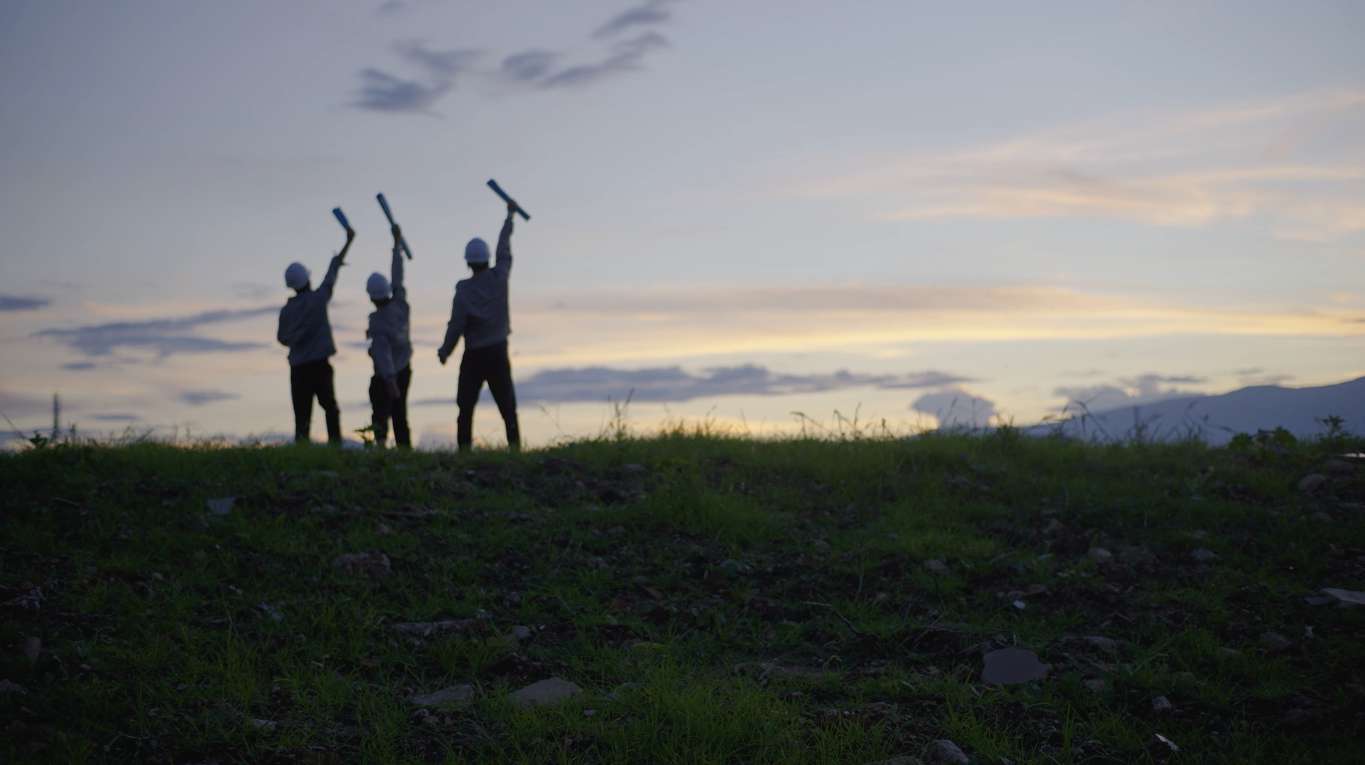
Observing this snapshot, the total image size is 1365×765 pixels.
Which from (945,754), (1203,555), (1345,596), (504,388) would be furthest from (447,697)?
(504,388)

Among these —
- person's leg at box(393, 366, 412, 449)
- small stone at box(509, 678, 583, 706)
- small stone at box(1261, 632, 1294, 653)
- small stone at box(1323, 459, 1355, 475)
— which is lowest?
small stone at box(1261, 632, 1294, 653)

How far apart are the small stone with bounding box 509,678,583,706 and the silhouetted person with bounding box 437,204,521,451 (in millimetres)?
6301

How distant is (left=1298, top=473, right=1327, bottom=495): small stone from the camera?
404 inches

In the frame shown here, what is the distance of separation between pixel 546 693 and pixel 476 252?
735 cm

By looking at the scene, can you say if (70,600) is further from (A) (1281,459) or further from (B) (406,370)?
(A) (1281,459)

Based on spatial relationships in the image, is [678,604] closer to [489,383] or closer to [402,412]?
[489,383]

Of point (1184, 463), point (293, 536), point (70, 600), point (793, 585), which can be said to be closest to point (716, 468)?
point (793, 585)

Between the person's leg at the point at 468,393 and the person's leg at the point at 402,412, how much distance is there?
50.5 inches

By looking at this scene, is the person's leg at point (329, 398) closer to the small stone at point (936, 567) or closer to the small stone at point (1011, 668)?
the small stone at point (936, 567)

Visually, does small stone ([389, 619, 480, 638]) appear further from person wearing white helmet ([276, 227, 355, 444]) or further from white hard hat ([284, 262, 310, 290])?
white hard hat ([284, 262, 310, 290])

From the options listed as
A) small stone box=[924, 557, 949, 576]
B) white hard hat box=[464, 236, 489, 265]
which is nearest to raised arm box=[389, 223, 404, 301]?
white hard hat box=[464, 236, 489, 265]

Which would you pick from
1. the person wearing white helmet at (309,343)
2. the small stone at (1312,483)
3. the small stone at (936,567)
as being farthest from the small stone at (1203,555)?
the person wearing white helmet at (309,343)

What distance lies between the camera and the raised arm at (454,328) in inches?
483

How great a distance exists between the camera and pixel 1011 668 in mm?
6414
